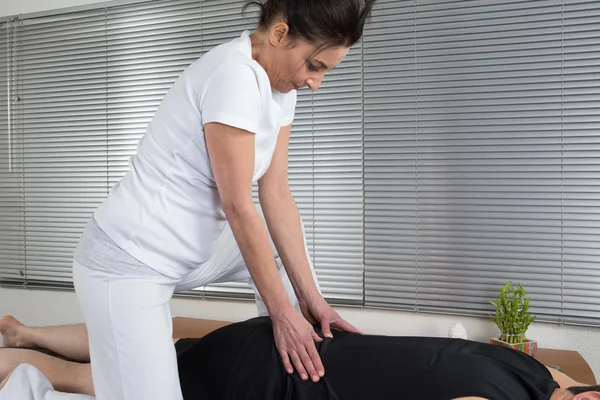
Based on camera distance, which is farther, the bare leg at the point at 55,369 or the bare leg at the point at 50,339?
the bare leg at the point at 50,339

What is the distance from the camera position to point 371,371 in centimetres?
138

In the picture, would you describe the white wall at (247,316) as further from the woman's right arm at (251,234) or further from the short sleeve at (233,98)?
the short sleeve at (233,98)

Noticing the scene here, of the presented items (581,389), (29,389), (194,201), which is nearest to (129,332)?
(194,201)

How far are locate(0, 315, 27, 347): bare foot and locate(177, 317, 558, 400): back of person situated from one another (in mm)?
758

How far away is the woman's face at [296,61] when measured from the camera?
53.8 inches

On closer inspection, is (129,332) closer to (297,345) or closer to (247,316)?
(297,345)

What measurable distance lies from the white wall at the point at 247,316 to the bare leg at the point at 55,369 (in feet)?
4.25

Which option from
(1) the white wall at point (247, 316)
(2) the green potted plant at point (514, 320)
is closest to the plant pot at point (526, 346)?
→ (2) the green potted plant at point (514, 320)

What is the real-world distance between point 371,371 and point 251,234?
1.34ft

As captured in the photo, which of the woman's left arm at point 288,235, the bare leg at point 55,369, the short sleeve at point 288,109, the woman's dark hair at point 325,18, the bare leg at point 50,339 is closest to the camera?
the woman's dark hair at point 325,18

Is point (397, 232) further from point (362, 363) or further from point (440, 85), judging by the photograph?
point (362, 363)

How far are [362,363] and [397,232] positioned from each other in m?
1.42

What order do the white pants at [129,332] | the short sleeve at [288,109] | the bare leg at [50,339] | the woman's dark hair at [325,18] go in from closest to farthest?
the woman's dark hair at [325,18], the white pants at [129,332], the short sleeve at [288,109], the bare leg at [50,339]

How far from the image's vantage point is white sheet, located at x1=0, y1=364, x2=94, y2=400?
65.4 inches
